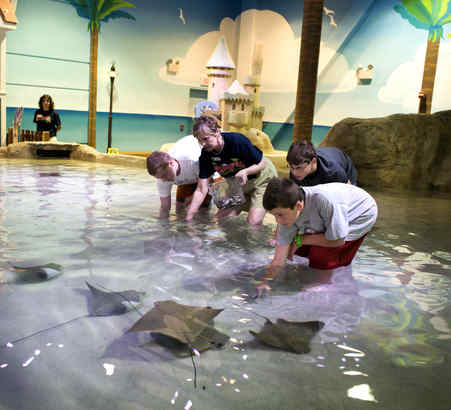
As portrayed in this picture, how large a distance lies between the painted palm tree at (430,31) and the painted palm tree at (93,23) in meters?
8.87

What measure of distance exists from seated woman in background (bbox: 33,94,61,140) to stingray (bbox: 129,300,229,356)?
9.07m

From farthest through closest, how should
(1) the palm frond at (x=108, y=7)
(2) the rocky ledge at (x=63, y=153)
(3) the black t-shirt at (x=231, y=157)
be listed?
(1) the palm frond at (x=108, y=7), (2) the rocky ledge at (x=63, y=153), (3) the black t-shirt at (x=231, y=157)

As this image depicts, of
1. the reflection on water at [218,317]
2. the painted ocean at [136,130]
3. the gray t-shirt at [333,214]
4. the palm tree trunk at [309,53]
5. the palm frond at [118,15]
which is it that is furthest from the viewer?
the palm frond at [118,15]

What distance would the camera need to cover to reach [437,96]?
11.8 meters

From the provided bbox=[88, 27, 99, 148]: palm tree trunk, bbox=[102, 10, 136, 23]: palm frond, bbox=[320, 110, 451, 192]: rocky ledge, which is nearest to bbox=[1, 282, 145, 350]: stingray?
bbox=[320, 110, 451, 192]: rocky ledge

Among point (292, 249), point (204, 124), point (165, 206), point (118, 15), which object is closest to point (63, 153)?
point (118, 15)

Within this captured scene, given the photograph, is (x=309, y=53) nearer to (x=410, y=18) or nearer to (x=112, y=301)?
(x=112, y=301)

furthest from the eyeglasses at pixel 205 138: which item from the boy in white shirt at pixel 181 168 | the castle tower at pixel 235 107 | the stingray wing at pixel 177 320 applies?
the castle tower at pixel 235 107

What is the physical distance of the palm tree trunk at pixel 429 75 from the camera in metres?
11.6

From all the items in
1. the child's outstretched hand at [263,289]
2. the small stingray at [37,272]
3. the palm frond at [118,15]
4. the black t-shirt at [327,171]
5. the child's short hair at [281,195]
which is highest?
the palm frond at [118,15]

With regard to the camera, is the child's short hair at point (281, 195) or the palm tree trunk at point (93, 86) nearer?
the child's short hair at point (281, 195)

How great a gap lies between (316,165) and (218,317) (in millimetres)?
1506

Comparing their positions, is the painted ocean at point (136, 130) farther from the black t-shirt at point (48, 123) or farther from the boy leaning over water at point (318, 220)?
the boy leaning over water at point (318, 220)

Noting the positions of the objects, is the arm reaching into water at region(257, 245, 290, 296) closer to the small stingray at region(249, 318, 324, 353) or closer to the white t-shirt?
the small stingray at region(249, 318, 324, 353)
